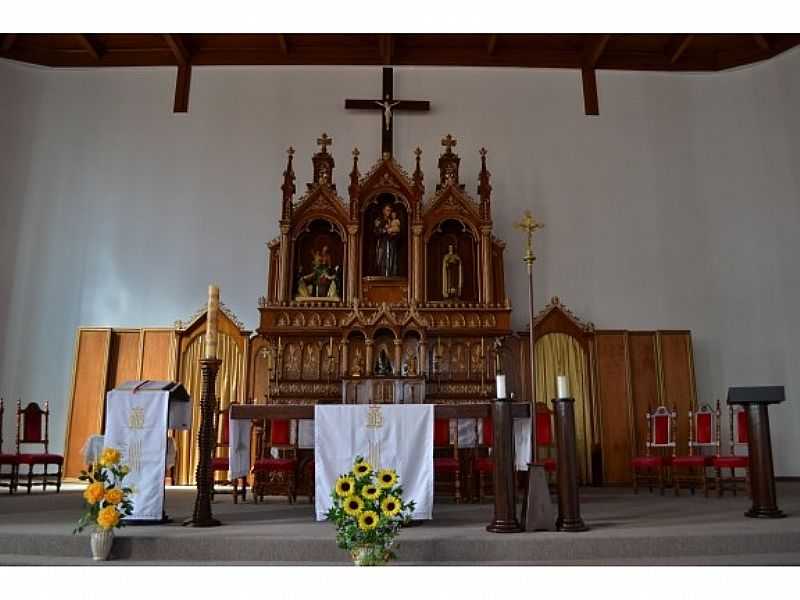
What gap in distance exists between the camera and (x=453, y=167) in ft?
31.9

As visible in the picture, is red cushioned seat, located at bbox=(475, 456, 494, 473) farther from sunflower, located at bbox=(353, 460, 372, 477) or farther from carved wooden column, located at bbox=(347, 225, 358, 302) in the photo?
carved wooden column, located at bbox=(347, 225, 358, 302)

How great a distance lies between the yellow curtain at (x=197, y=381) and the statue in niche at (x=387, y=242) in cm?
233

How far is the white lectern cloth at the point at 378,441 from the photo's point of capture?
529 cm

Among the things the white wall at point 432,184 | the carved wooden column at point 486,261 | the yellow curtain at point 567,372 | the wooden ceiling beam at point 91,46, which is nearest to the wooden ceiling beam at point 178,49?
the white wall at point 432,184

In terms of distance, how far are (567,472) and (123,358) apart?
22.7 ft

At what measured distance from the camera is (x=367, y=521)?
3.55 m

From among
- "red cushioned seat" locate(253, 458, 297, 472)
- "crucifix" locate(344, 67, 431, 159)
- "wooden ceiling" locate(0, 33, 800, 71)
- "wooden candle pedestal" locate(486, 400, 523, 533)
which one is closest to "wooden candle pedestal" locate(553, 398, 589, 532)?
"wooden candle pedestal" locate(486, 400, 523, 533)

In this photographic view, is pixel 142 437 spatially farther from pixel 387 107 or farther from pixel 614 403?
pixel 387 107

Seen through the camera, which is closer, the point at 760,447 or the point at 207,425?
the point at 207,425

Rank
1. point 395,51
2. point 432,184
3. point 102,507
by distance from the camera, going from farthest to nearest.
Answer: point 395,51 → point 432,184 → point 102,507

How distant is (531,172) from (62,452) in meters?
7.85

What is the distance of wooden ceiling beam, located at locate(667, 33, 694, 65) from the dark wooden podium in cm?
691

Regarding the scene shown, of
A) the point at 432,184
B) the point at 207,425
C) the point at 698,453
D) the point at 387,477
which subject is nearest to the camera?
the point at 387,477

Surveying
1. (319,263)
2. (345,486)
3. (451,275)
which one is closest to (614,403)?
(451,275)
